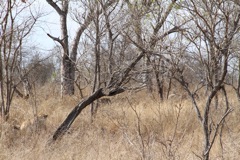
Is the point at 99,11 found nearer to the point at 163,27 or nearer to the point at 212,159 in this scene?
the point at 163,27

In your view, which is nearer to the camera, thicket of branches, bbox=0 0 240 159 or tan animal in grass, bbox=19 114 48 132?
thicket of branches, bbox=0 0 240 159

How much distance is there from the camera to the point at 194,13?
11.4 feet

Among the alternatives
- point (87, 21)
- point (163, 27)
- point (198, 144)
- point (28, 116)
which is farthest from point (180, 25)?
point (28, 116)

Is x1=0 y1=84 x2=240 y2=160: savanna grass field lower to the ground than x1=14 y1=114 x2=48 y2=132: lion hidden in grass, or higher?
lower

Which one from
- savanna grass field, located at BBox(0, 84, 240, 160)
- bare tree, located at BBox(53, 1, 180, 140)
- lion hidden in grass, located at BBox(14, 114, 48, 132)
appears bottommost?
savanna grass field, located at BBox(0, 84, 240, 160)

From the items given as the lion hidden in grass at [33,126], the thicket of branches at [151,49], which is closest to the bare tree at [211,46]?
the thicket of branches at [151,49]

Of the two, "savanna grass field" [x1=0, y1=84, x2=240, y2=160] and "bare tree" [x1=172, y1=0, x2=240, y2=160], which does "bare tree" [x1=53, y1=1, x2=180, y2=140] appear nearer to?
"savanna grass field" [x1=0, y1=84, x2=240, y2=160]

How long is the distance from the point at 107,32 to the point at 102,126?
163 cm

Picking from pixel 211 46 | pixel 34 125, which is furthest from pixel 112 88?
pixel 211 46

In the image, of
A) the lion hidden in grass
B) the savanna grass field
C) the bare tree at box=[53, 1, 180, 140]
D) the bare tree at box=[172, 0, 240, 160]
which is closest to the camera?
the bare tree at box=[172, 0, 240, 160]

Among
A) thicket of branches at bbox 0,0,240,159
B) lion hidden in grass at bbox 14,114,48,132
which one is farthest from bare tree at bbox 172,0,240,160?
lion hidden in grass at bbox 14,114,48,132

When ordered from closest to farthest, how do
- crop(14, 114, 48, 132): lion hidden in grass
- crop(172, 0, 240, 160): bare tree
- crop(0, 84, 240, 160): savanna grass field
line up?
1. crop(172, 0, 240, 160): bare tree
2. crop(0, 84, 240, 160): savanna grass field
3. crop(14, 114, 48, 132): lion hidden in grass

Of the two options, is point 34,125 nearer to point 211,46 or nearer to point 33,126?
point 33,126

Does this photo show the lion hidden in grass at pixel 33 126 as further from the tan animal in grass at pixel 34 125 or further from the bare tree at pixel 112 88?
the bare tree at pixel 112 88
